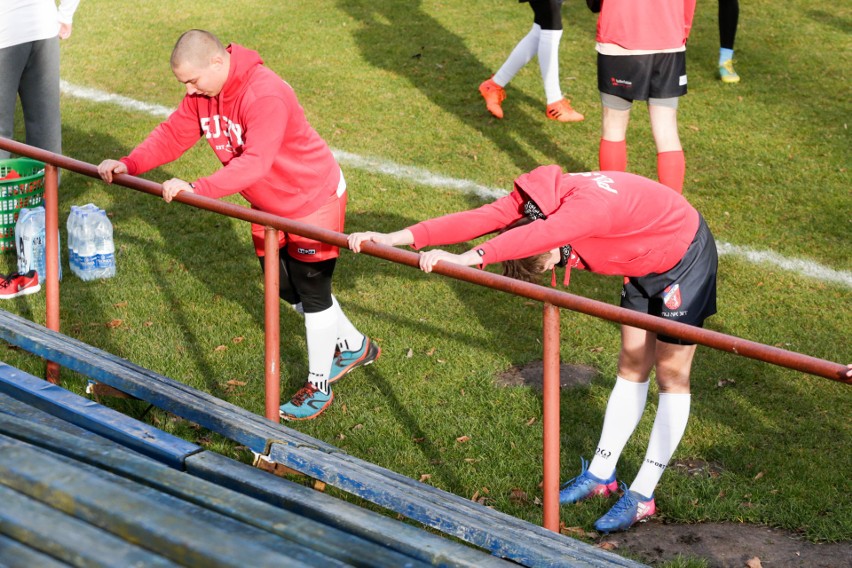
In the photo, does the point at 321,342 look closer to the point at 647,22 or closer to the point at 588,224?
the point at 588,224

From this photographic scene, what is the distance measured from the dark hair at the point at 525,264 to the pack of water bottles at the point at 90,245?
3462 mm

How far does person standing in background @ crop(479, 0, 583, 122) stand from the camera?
9.17m

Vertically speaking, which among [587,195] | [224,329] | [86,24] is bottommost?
[86,24]

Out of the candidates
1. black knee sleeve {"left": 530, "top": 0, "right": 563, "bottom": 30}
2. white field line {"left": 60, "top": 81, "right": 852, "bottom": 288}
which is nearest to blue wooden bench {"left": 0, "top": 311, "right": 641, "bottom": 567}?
white field line {"left": 60, "top": 81, "right": 852, "bottom": 288}

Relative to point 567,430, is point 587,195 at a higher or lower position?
higher

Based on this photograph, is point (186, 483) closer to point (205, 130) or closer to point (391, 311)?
point (205, 130)

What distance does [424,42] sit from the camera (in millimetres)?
11531

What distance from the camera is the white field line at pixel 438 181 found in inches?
263

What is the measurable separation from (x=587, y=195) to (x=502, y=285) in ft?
2.10

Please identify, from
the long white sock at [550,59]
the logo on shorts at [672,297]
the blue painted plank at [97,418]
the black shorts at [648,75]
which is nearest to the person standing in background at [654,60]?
the black shorts at [648,75]

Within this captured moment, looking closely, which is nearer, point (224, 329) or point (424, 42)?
point (224, 329)

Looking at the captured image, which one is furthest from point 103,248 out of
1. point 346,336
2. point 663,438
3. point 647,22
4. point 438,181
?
point 663,438

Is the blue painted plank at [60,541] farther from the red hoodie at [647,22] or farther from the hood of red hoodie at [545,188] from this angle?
the red hoodie at [647,22]

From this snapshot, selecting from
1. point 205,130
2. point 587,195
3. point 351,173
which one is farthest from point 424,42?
point 587,195
